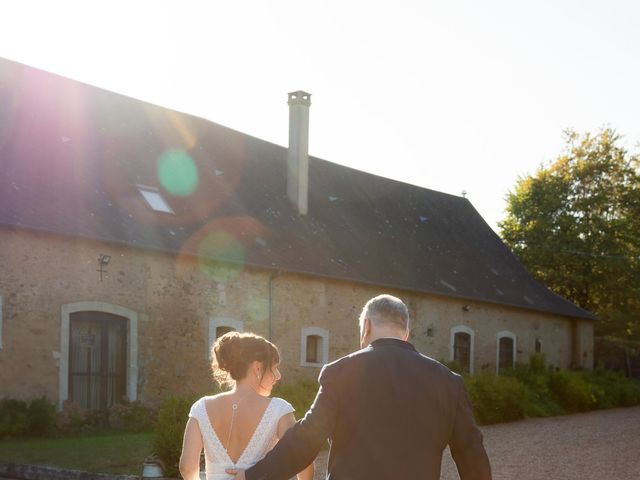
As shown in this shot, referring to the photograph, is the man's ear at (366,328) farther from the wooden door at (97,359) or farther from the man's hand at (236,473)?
the wooden door at (97,359)

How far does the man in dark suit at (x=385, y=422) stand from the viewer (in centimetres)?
370

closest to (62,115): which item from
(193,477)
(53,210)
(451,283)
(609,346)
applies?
(53,210)

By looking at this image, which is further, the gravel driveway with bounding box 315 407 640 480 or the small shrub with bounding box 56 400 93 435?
the small shrub with bounding box 56 400 93 435

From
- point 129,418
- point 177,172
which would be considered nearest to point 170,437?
point 129,418

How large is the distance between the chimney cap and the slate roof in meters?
1.69

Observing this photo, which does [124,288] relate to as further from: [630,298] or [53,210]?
[630,298]

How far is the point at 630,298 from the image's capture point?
36.8 meters

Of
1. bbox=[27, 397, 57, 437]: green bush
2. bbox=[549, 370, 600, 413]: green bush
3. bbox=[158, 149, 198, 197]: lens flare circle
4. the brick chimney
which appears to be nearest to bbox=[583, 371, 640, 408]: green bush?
bbox=[549, 370, 600, 413]: green bush

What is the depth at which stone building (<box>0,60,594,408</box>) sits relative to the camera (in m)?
14.8

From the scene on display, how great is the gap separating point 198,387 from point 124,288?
8.32 ft

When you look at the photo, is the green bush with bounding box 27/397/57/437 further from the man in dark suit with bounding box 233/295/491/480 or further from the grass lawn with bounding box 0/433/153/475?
the man in dark suit with bounding box 233/295/491/480

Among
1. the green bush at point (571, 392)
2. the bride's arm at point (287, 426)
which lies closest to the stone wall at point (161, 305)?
the green bush at point (571, 392)

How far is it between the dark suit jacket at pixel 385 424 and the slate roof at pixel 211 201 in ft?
36.4

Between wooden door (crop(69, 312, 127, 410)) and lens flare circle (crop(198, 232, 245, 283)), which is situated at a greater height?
lens flare circle (crop(198, 232, 245, 283))
